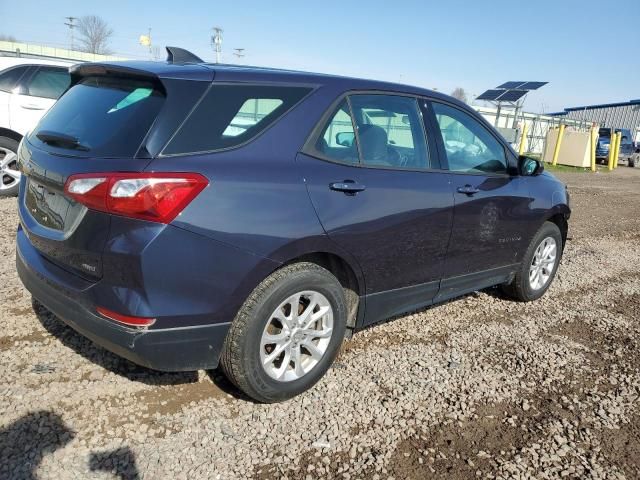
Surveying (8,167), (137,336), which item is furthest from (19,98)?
(137,336)

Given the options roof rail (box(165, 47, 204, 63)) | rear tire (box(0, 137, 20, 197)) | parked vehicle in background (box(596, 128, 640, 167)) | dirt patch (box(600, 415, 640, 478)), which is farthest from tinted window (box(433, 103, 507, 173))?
parked vehicle in background (box(596, 128, 640, 167))

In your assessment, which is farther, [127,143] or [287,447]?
[287,447]

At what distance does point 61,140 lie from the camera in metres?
2.62

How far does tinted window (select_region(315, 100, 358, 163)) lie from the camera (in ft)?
9.31

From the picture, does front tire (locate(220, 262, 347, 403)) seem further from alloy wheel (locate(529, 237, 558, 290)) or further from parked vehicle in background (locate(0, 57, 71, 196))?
parked vehicle in background (locate(0, 57, 71, 196))

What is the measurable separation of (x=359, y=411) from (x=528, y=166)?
2520 mm

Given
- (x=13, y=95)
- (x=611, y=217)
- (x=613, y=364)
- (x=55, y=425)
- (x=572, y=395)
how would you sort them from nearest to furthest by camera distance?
(x=55, y=425), (x=572, y=395), (x=613, y=364), (x=13, y=95), (x=611, y=217)

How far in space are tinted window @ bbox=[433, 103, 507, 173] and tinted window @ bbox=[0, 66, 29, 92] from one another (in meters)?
6.22

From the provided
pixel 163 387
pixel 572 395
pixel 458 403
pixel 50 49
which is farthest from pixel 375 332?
pixel 50 49

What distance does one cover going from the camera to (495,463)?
253cm

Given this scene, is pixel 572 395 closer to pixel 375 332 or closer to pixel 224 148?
pixel 375 332

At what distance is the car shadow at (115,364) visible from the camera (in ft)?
9.82

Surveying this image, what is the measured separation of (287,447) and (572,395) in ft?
6.06

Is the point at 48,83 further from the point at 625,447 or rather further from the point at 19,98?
the point at 625,447
